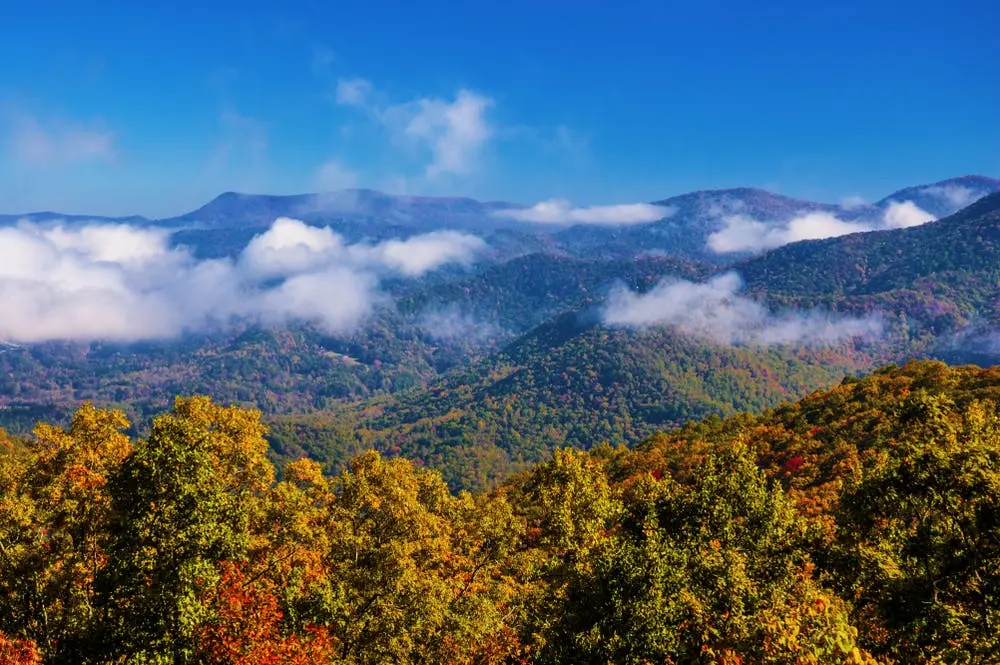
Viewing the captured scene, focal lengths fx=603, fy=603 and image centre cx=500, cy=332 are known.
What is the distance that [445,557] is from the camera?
49.7 meters

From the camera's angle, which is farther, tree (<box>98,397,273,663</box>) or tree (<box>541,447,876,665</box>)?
tree (<box>98,397,273,663</box>)

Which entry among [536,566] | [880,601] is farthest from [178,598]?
[536,566]

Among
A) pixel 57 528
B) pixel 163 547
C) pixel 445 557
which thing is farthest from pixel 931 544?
pixel 57 528

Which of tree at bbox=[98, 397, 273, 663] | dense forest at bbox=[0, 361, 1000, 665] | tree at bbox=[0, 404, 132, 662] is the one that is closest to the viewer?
dense forest at bbox=[0, 361, 1000, 665]

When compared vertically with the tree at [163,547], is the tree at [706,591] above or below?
below

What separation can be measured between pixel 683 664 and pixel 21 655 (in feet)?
102

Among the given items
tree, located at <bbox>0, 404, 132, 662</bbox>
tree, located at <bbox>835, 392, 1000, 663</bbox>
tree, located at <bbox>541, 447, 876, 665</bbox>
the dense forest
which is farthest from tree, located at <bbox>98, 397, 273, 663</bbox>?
tree, located at <bbox>835, 392, 1000, 663</bbox>

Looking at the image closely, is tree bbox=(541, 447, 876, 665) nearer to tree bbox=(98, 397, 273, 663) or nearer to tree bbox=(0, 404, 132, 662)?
tree bbox=(98, 397, 273, 663)

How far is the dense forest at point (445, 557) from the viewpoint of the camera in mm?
21844

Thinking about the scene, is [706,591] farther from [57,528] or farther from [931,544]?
[57,528]

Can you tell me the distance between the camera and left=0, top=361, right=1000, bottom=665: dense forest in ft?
71.7

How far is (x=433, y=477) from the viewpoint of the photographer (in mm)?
66250

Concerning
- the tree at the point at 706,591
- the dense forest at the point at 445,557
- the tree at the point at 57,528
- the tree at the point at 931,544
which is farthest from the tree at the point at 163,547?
the tree at the point at 931,544

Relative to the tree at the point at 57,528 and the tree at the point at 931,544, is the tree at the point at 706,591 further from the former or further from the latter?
the tree at the point at 57,528
